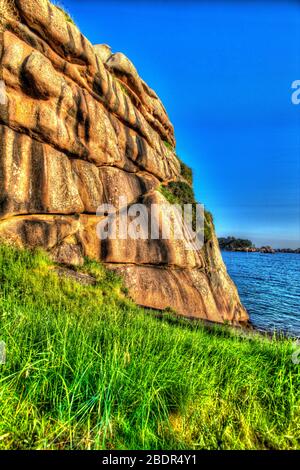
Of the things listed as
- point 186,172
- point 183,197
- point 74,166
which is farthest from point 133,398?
point 186,172

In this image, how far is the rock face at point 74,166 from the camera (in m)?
12.5

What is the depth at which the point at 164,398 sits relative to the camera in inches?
124

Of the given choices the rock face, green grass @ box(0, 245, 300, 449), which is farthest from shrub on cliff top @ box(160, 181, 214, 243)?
green grass @ box(0, 245, 300, 449)

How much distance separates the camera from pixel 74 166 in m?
15.1

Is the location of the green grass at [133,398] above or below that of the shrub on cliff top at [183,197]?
below

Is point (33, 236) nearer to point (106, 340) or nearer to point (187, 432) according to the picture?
point (106, 340)

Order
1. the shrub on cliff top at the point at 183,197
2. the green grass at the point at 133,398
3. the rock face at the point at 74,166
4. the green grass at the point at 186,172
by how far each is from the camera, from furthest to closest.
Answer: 1. the green grass at the point at 186,172
2. the shrub on cliff top at the point at 183,197
3. the rock face at the point at 74,166
4. the green grass at the point at 133,398

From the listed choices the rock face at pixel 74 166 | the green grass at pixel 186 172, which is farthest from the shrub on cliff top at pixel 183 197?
the green grass at pixel 186 172

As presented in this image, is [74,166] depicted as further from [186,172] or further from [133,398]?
[186,172]

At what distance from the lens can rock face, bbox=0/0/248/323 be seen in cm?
1245

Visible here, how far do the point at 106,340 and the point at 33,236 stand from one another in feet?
30.4

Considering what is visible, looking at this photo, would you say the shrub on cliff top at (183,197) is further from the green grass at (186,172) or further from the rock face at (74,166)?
the green grass at (186,172)

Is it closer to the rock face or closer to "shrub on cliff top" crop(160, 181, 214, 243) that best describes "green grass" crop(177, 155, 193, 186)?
"shrub on cliff top" crop(160, 181, 214, 243)
